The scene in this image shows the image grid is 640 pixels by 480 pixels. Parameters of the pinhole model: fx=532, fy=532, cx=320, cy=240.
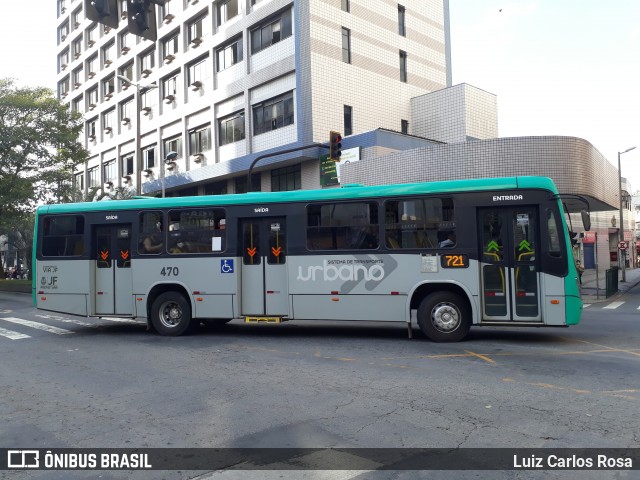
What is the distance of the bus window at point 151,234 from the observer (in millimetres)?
12227

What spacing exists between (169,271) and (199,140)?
2552 centimetres

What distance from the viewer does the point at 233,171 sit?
1259 inches

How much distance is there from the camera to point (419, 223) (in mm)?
10531

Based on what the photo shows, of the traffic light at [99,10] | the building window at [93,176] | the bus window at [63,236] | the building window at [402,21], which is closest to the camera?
the traffic light at [99,10]

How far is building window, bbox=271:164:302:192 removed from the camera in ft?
99.2

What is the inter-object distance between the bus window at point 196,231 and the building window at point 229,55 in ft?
74.8

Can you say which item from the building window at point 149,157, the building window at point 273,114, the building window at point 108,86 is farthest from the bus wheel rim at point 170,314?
the building window at point 108,86

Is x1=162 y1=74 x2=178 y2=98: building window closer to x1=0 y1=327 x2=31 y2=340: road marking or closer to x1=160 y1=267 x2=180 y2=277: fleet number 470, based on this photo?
x1=0 y1=327 x2=31 y2=340: road marking

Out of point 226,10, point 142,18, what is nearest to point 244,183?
point 226,10

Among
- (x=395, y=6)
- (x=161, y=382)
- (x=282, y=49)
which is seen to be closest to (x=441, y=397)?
(x=161, y=382)

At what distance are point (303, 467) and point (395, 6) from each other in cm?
3416

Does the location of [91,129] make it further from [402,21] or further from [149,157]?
[402,21]

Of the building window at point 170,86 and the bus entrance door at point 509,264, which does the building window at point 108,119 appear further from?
the bus entrance door at point 509,264

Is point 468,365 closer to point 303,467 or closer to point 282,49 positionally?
point 303,467
